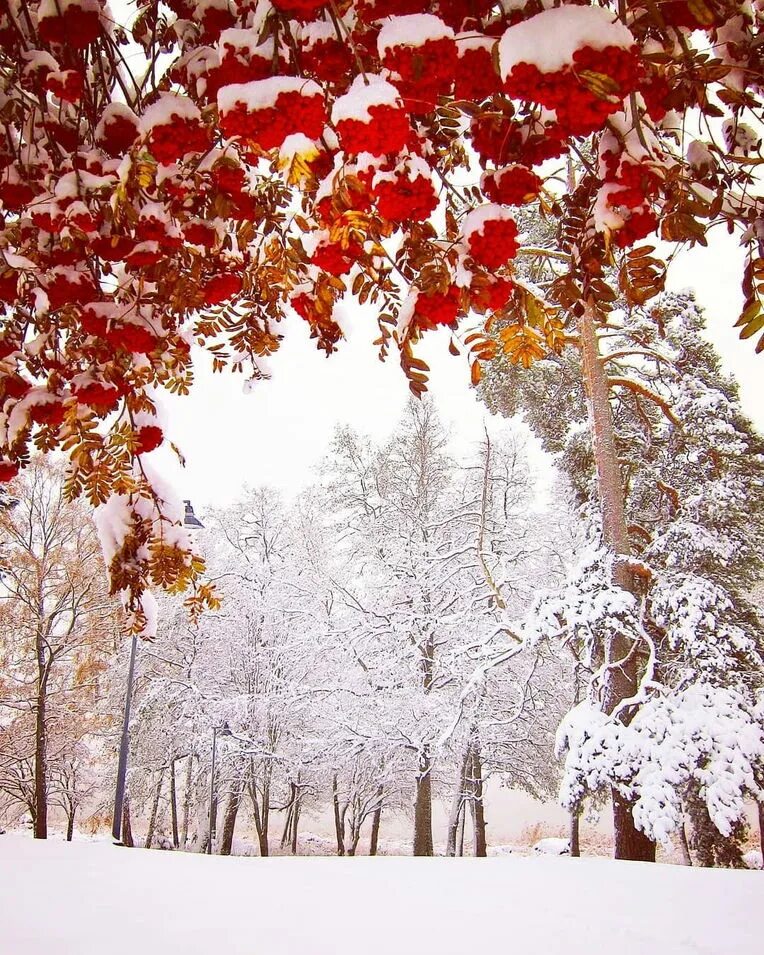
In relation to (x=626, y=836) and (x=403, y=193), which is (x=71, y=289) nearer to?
(x=403, y=193)

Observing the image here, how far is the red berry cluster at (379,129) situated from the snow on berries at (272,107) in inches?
4.3

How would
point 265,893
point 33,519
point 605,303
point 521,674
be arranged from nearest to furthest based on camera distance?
point 605,303 → point 265,893 → point 521,674 → point 33,519

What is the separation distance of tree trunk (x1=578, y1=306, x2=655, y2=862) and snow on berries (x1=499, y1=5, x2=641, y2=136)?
649 centimetres

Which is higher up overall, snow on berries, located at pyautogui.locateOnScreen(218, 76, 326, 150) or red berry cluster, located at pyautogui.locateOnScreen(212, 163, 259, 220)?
red berry cluster, located at pyautogui.locateOnScreen(212, 163, 259, 220)

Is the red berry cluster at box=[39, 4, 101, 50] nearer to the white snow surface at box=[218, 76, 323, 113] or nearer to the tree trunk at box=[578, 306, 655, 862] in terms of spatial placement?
the white snow surface at box=[218, 76, 323, 113]

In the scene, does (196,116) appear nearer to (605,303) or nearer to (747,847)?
(605,303)

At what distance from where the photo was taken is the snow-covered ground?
351 cm

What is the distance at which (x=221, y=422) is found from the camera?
15275cm

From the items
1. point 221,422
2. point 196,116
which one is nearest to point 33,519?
point 196,116

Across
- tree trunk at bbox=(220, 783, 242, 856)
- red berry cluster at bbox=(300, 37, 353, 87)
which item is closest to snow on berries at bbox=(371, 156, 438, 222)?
red berry cluster at bbox=(300, 37, 353, 87)

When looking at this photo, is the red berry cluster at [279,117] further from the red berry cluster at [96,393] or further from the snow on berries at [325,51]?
the red berry cluster at [96,393]

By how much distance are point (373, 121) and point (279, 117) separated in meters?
0.19

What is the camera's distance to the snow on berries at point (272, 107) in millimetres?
1151

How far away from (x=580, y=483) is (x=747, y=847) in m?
13.8
